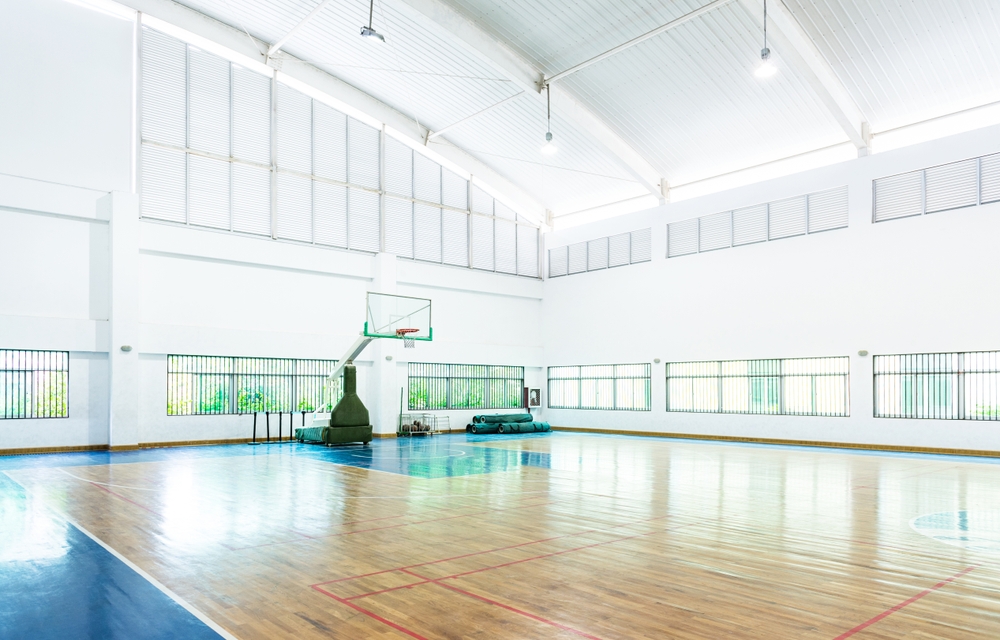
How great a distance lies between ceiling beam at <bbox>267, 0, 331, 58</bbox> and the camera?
2162 cm

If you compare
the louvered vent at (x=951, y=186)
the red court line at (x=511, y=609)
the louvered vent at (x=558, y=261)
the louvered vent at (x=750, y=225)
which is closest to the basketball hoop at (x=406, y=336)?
the louvered vent at (x=558, y=261)

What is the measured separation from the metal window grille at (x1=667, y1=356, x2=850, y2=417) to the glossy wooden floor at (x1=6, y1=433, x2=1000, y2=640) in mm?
7740

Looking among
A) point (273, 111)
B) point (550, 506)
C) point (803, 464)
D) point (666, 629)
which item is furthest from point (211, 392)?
point (666, 629)

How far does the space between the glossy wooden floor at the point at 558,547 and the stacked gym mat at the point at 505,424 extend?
1392 cm

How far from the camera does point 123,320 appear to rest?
20734 millimetres

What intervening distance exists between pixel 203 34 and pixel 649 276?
19360 mm

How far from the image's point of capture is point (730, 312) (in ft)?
84.6

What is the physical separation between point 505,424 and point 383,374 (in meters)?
6.31

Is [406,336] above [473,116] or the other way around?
the other way around

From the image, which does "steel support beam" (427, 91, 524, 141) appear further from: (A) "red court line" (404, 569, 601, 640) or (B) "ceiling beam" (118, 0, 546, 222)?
(A) "red court line" (404, 569, 601, 640)

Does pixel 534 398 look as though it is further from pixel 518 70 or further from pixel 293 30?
pixel 293 30

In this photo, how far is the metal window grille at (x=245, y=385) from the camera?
2280 centimetres

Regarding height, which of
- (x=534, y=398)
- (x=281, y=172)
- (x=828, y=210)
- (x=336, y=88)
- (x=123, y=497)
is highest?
(x=336, y=88)

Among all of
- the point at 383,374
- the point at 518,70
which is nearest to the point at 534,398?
the point at 383,374
